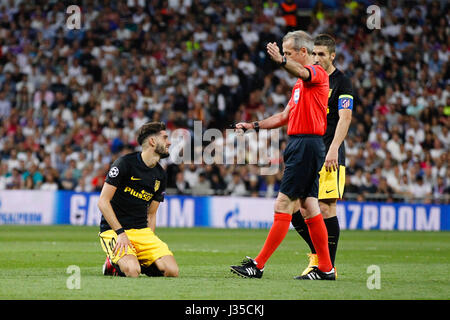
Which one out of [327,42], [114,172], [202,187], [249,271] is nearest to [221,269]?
[249,271]

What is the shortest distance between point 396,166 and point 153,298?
642 inches

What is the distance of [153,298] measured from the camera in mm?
6297

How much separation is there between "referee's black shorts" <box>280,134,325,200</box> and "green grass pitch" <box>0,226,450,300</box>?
89 cm

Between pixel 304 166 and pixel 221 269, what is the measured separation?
6.62 ft

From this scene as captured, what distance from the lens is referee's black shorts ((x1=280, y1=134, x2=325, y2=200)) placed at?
8062 millimetres

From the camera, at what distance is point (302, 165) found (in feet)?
26.5

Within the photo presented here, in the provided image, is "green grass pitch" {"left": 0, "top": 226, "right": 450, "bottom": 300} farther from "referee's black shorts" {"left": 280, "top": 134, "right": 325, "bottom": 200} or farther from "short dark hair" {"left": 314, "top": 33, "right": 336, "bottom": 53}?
"short dark hair" {"left": 314, "top": 33, "right": 336, "bottom": 53}

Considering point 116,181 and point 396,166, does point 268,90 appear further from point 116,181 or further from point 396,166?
point 116,181

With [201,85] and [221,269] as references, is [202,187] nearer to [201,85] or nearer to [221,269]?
[201,85]

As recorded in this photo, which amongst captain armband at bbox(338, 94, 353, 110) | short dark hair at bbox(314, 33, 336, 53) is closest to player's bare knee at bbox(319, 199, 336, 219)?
captain armband at bbox(338, 94, 353, 110)

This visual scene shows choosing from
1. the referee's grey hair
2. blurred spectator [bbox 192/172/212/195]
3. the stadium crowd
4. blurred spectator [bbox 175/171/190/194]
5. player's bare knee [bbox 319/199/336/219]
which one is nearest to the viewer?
the referee's grey hair

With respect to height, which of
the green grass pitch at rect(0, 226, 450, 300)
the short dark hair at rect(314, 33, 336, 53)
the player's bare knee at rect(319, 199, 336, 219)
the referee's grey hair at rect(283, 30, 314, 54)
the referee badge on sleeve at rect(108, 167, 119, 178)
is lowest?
the green grass pitch at rect(0, 226, 450, 300)

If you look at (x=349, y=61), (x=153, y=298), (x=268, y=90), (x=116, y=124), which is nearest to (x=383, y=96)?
(x=349, y=61)

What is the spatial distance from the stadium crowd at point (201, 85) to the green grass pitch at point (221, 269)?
11.7ft
